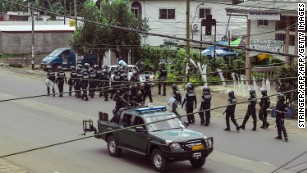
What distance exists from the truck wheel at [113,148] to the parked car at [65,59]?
2283 cm

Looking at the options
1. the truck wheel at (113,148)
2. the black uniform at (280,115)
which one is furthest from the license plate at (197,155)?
the black uniform at (280,115)

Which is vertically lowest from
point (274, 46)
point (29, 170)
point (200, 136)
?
point (29, 170)

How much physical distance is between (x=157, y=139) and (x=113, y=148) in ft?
7.84

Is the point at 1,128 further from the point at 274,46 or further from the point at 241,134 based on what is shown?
the point at 274,46

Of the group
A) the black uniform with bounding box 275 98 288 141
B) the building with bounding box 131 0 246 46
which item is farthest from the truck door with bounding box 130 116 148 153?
the building with bounding box 131 0 246 46

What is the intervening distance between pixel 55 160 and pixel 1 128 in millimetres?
5909

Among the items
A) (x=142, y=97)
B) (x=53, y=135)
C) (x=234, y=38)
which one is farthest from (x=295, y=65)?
(x=234, y=38)

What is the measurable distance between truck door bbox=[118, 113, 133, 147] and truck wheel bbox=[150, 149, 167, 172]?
1.08 m

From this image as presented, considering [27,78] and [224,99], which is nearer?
[224,99]

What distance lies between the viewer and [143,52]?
37031 millimetres

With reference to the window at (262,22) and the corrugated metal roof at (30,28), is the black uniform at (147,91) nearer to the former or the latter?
the window at (262,22)

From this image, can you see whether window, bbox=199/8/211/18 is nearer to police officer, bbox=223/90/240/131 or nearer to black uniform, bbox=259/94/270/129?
black uniform, bbox=259/94/270/129

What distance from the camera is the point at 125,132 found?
17.2 metres

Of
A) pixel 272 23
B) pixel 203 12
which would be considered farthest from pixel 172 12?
pixel 272 23
